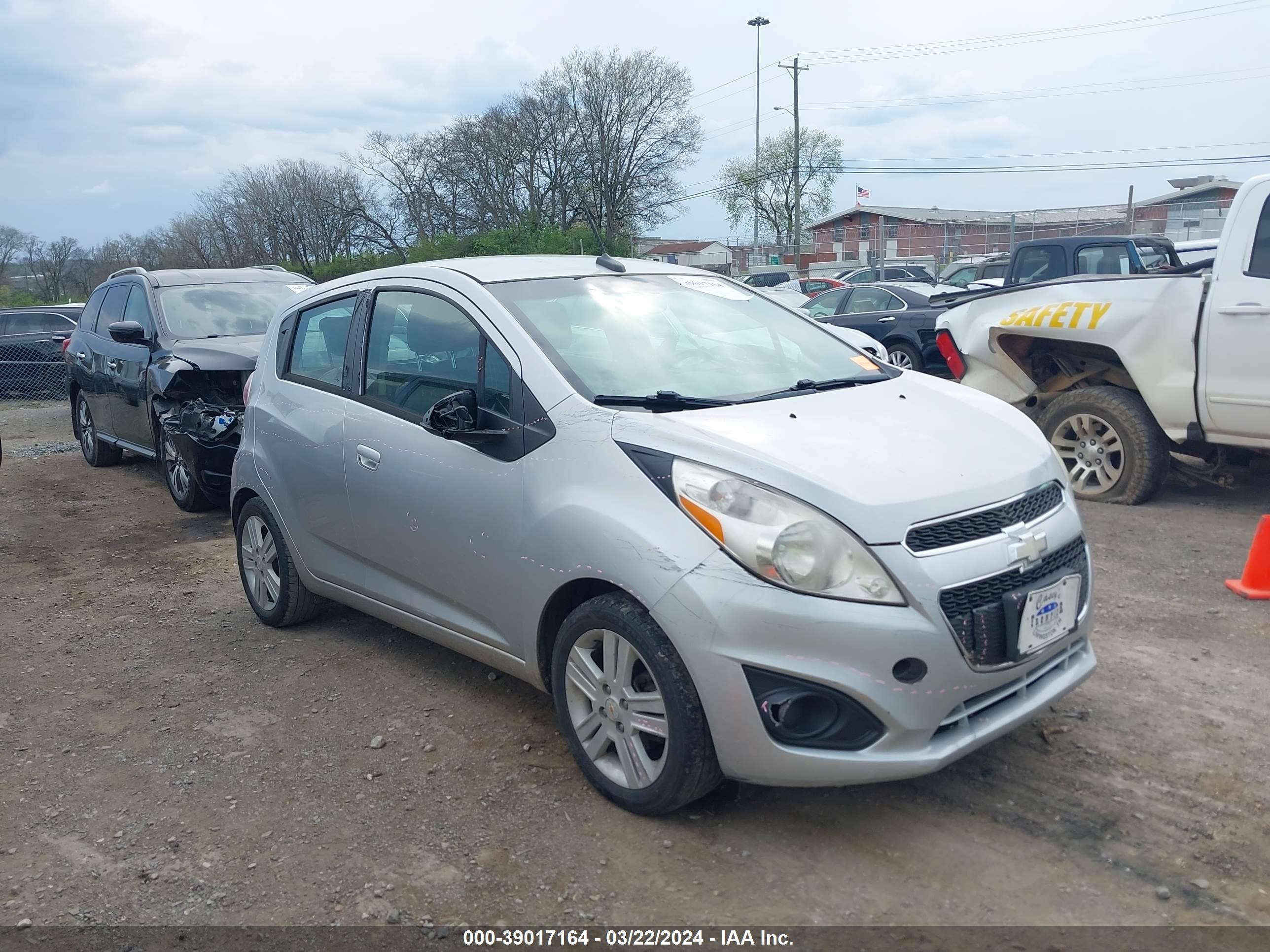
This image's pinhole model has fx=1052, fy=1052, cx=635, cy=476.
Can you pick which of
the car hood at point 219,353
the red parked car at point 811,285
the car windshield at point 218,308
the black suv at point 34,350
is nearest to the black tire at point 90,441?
the car windshield at point 218,308

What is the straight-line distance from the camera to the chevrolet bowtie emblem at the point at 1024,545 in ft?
10.1

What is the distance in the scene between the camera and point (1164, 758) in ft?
11.5

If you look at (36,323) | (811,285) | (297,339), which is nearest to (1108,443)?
(297,339)

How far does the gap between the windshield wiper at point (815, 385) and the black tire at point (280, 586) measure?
8.31ft

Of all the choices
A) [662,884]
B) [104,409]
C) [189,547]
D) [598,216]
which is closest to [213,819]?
[662,884]

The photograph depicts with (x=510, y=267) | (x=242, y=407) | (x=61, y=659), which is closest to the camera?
(x=510, y=267)

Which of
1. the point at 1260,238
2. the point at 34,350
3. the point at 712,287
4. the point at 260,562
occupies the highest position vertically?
the point at 1260,238

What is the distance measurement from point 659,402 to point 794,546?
809mm

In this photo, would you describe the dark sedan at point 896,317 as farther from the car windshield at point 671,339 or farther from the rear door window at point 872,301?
the car windshield at point 671,339

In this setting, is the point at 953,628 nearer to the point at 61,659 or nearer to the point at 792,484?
the point at 792,484

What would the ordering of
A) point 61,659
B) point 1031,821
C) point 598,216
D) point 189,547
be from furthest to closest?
point 598,216, point 189,547, point 61,659, point 1031,821

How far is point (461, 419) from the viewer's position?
367 cm

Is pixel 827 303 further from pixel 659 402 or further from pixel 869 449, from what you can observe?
pixel 869 449

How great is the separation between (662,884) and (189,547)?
Answer: 17.4 feet
